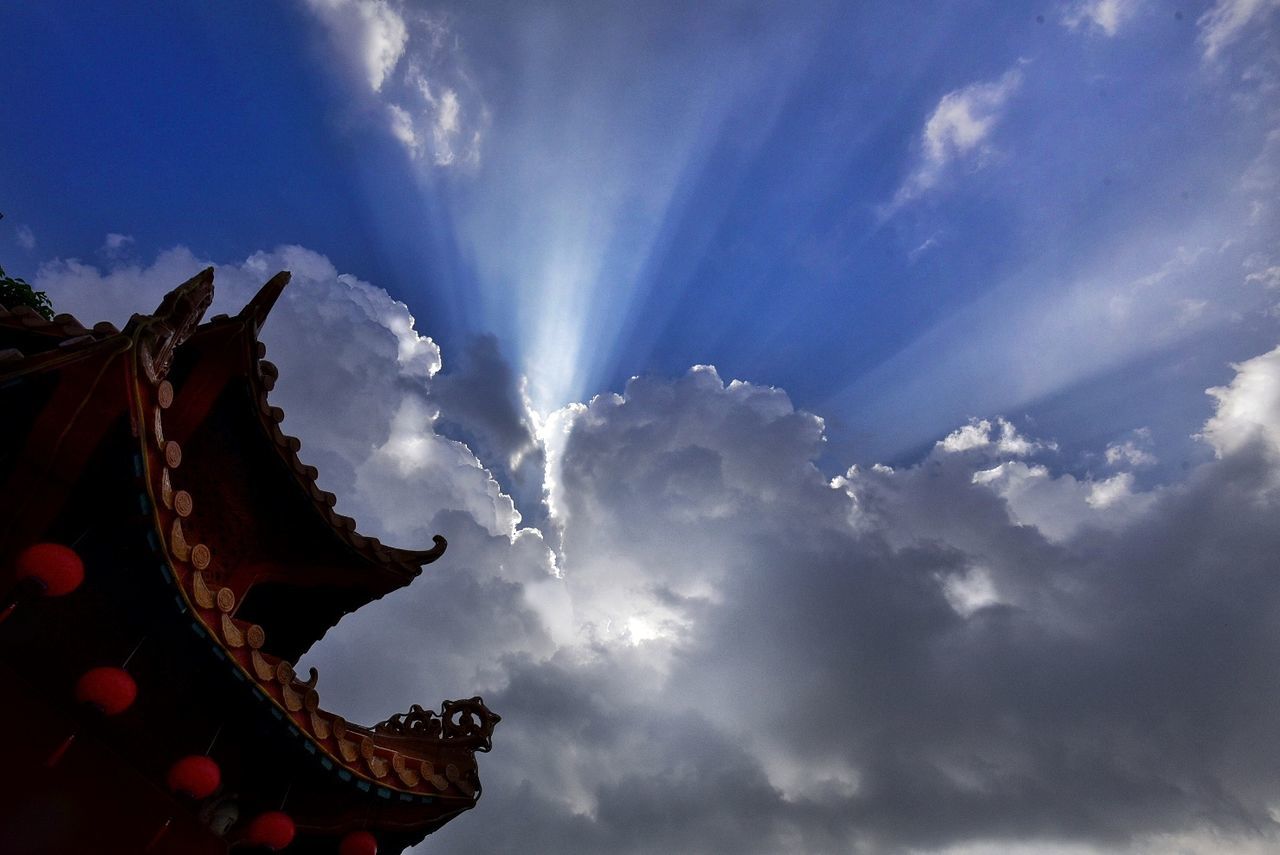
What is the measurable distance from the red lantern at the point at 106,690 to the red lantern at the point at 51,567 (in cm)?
112

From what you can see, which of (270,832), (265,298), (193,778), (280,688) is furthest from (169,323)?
(270,832)

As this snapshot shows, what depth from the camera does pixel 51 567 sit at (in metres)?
6.79

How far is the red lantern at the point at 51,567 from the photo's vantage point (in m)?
6.71

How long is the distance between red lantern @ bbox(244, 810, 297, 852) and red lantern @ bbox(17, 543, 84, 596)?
13.2 ft

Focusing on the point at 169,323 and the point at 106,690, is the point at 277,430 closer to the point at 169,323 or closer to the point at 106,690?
the point at 169,323

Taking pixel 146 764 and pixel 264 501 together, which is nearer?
pixel 146 764

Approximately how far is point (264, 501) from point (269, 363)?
2602mm

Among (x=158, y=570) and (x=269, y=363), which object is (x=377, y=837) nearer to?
(x=158, y=570)

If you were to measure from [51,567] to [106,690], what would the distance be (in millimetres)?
1541

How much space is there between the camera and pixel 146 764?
27.9ft

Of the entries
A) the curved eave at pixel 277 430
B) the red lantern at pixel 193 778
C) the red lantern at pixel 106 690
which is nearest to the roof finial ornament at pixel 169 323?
the curved eave at pixel 277 430

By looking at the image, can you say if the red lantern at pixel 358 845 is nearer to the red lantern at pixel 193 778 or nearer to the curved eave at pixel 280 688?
the curved eave at pixel 280 688

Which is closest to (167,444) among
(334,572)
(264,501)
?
(264,501)

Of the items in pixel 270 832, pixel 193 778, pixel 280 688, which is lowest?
pixel 270 832
